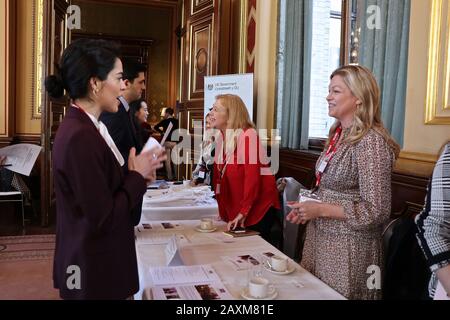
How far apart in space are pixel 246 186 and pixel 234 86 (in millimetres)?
2226

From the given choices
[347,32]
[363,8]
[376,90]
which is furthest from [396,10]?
[376,90]

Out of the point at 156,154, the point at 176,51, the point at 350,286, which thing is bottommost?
the point at 350,286

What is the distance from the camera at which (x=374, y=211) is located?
59.2 inches

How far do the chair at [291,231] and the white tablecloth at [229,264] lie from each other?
0.64 m

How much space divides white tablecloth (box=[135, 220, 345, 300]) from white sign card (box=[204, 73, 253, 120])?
2.34 m

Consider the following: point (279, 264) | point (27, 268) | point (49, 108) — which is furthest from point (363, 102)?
point (49, 108)

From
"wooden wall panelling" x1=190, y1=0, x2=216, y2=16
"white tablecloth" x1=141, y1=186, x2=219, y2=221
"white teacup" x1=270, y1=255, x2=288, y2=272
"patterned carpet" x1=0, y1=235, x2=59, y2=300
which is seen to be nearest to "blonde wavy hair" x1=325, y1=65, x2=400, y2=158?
"white teacup" x1=270, y1=255, x2=288, y2=272

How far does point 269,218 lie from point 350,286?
0.89m

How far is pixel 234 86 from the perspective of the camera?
436 cm

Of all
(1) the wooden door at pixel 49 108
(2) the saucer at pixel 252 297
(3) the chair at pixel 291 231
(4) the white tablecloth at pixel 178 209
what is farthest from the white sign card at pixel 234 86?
(2) the saucer at pixel 252 297

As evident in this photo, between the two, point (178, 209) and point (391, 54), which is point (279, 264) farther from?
point (391, 54)

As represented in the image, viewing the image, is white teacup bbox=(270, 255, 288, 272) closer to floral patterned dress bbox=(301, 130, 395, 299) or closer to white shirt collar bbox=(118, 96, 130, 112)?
floral patterned dress bbox=(301, 130, 395, 299)

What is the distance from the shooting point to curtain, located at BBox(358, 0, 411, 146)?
249cm
